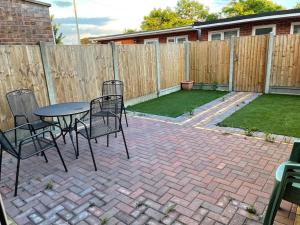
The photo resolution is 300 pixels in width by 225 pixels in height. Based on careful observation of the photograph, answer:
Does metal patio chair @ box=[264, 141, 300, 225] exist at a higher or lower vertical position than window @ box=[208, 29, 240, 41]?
lower

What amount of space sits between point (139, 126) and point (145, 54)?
10.2ft

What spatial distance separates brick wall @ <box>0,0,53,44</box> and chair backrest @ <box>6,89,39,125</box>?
6.34ft

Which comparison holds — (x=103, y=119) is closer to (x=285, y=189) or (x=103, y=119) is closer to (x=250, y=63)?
(x=285, y=189)

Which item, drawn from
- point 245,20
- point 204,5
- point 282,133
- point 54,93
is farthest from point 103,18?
point 282,133

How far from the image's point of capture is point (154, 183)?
107 inches

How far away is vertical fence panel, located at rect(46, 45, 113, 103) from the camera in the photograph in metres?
→ 4.76

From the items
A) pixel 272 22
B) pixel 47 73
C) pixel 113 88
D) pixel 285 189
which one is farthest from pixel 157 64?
pixel 285 189

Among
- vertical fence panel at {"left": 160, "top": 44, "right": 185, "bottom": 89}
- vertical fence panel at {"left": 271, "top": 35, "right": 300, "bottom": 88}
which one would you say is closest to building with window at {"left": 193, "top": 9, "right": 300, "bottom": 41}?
vertical fence panel at {"left": 271, "top": 35, "right": 300, "bottom": 88}

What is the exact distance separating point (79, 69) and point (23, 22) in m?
1.69

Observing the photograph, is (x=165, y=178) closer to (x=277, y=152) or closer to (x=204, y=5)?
(x=277, y=152)

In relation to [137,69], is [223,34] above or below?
above

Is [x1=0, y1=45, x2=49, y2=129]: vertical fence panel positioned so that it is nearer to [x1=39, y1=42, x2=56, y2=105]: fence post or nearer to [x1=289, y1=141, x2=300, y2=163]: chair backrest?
[x1=39, y1=42, x2=56, y2=105]: fence post

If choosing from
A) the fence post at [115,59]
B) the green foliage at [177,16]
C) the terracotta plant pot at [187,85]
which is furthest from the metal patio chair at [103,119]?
the green foliage at [177,16]

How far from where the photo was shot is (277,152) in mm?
3398
